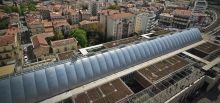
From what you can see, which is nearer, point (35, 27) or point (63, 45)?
point (63, 45)

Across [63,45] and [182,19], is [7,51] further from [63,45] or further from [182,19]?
[182,19]

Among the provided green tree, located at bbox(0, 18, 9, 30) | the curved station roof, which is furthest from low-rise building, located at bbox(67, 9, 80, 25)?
the curved station roof

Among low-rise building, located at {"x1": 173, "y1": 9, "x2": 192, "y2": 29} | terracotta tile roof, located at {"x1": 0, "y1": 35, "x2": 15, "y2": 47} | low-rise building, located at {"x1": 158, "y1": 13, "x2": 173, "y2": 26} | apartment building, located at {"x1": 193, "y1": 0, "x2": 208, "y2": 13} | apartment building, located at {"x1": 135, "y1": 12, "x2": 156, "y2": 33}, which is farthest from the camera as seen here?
apartment building, located at {"x1": 193, "y1": 0, "x2": 208, "y2": 13}

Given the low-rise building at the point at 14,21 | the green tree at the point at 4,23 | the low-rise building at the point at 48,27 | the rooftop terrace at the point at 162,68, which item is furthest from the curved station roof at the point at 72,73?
the green tree at the point at 4,23

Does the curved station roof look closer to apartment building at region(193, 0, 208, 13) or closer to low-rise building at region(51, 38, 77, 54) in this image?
low-rise building at region(51, 38, 77, 54)

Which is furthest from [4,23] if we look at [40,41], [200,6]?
[200,6]

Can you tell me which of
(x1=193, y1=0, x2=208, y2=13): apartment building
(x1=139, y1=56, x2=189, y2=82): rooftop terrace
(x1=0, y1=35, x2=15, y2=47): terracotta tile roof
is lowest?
(x1=139, y1=56, x2=189, y2=82): rooftop terrace
